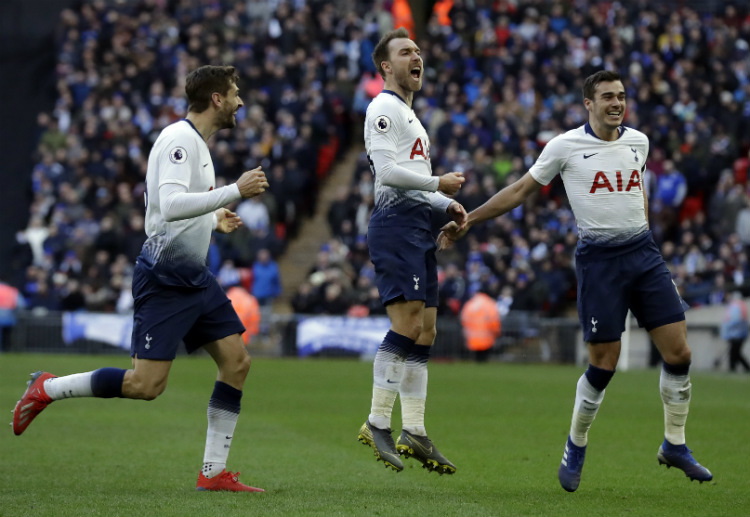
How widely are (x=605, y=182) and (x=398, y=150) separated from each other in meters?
1.40

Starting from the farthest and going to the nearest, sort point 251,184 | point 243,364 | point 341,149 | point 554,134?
point 341,149 < point 554,134 < point 243,364 < point 251,184

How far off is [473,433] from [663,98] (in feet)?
59.2

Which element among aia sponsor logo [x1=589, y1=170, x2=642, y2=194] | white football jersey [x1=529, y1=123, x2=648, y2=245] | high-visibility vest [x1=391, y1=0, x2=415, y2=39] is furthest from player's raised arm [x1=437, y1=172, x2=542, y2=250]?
high-visibility vest [x1=391, y1=0, x2=415, y2=39]

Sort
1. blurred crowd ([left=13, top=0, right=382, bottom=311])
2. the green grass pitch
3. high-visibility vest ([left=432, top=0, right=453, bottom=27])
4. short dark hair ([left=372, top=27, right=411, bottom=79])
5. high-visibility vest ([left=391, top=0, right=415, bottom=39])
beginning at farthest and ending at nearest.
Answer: high-visibility vest ([left=432, top=0, right=453, bottom=27]) < high-visibility vest ([left=391, top=0, right=415, bottom=39]) < blurred crowd ([left=13, top=0, right=382, bottom=311]) < short dark hair ([left=372, top=27, right=411, bottom=79]) < the green grass pitch

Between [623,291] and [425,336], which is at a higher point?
[623,291]

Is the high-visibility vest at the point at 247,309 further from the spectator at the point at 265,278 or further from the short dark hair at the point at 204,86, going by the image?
the short dark hair at the point at 204,86

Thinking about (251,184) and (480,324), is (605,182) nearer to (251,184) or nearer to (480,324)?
(251,184)

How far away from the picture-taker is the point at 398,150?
8.45 m

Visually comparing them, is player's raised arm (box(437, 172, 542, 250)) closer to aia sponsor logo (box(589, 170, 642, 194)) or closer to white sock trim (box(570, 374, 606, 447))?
aia sponsor logo (box(589, 170, 642, 194))

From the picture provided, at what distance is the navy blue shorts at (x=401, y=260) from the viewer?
837cm

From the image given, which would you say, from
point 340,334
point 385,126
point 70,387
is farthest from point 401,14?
point 70,387

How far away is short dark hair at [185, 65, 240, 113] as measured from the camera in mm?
8148

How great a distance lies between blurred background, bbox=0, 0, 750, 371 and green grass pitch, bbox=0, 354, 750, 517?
6.79 m

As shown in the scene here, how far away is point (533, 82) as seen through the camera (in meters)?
29.2
